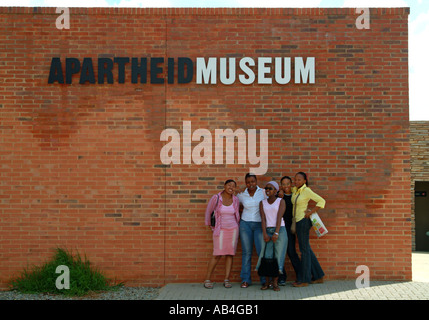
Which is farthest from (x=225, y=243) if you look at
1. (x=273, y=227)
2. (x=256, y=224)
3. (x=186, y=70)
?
(x=186, y=70)

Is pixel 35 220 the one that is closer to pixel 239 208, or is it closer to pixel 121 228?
pixel 121 228

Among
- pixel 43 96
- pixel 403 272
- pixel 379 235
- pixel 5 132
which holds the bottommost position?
pixel 403 272

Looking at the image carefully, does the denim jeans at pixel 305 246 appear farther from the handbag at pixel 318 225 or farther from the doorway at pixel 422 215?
the doorway at pixel 422 215

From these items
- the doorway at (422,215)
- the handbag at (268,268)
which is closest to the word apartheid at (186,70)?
the handbag at (268,268)

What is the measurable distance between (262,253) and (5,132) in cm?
487

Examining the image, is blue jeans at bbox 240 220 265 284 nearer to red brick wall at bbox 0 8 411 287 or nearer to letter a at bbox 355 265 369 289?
red brick wall at bbox 0 8 411 287

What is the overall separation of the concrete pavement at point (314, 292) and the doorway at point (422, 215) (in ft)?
26.7

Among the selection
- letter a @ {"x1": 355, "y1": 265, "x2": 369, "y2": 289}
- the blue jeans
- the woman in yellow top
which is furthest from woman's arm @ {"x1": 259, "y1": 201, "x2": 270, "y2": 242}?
letter a @ {"x1": 355, "y1": 265, "x2": 369, "y2": 289}

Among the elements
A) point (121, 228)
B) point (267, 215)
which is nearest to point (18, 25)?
point (121, 228)

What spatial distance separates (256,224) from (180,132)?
204cm

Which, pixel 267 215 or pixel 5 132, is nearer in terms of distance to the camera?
pixel 267 215

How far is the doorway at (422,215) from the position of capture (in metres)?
16.0

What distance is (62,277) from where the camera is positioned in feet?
26.6

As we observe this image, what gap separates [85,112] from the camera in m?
8.54
